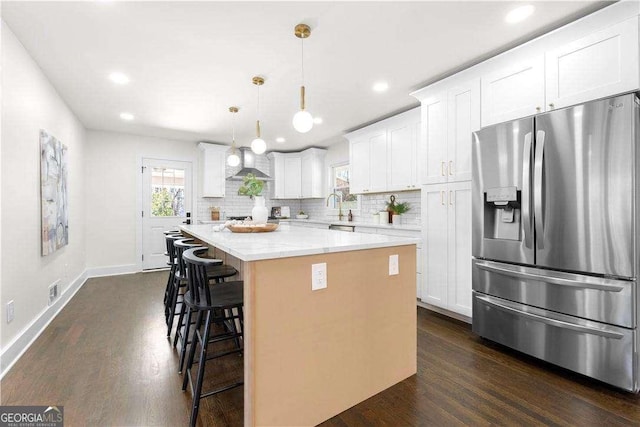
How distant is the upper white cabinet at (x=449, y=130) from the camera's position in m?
2.92

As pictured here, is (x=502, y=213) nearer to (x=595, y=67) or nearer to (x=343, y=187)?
(x=595, y=67)

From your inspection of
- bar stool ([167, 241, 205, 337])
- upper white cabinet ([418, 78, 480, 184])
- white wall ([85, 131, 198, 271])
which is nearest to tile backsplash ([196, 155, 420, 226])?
white wall ([85, 131, 198, 271])

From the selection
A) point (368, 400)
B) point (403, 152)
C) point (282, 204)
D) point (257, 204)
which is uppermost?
point (403, 152)

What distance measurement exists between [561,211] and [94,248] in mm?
6513

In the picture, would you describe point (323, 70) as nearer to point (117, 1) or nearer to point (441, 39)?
point (441, 39)

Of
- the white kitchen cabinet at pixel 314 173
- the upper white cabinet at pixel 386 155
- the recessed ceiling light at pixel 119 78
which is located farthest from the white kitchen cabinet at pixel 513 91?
the white kitchen cabinet at pixel 314 173

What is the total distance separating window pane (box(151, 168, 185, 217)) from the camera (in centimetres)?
582

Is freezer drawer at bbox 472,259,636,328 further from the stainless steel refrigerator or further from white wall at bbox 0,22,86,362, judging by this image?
white wall at bbox 0,22,86,362

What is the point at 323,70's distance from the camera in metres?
3.04

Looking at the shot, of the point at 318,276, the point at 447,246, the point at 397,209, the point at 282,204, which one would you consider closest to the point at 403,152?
the point at 397,209

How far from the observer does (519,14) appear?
219cm

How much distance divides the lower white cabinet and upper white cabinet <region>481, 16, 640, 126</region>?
0.78 meters

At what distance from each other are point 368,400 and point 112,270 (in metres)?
5.37

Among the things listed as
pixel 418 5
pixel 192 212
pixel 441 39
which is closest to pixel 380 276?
pixel 418 5
